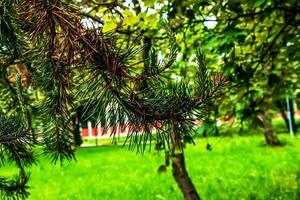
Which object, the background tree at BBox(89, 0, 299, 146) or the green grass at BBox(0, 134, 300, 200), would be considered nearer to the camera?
the background tree at BBox(89, 0, 299, 146)

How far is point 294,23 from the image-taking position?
4.48 m

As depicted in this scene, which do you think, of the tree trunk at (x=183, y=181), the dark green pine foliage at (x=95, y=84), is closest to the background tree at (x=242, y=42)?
the tree trunk at (x=183, y=181)

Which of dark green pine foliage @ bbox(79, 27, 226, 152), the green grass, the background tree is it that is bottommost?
the green grass

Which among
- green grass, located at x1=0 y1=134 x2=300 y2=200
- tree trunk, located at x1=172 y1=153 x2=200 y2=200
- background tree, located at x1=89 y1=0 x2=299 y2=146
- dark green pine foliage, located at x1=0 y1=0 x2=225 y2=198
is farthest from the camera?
green grass, located at x1=0 y1=134 x2=300 y2=200

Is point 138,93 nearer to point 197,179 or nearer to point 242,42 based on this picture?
point 242,42

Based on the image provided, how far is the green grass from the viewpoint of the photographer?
686 centimetres

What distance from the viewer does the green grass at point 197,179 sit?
270 inches

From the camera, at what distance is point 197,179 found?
8.57 meters

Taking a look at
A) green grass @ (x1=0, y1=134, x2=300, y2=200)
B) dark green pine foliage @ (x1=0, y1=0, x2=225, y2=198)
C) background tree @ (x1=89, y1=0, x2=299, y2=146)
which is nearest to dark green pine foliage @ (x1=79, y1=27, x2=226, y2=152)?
dark green pine foliage @ (x1=0, y1=0, x2=225, y2=198)

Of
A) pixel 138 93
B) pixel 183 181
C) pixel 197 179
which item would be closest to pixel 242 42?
pixel 183 181

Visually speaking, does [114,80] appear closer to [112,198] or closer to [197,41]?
[197,41]

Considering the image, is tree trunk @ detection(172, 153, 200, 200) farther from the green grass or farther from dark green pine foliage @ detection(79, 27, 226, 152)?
dark green pine foliage @ detection(79, 27, 226, 152)

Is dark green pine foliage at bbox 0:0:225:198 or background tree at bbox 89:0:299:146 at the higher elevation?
background tree at bbox 89:0:299:146

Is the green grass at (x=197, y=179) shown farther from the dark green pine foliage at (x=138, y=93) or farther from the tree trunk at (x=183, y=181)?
the dark green pine foliage at (x=138, y=93)
